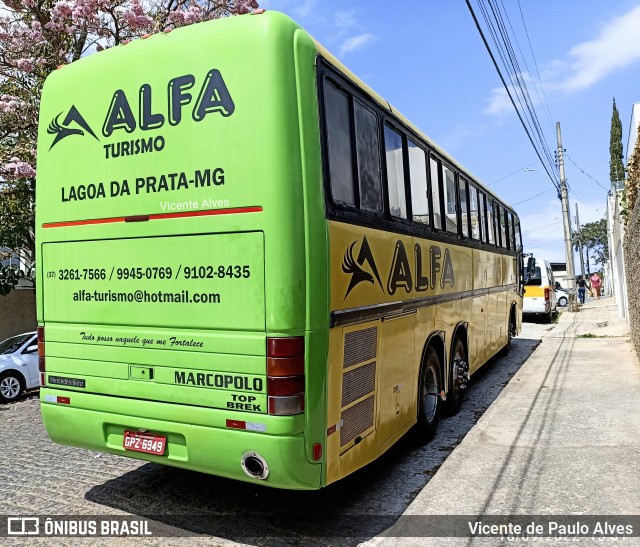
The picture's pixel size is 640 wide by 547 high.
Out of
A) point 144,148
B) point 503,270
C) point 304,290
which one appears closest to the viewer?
point 304,290

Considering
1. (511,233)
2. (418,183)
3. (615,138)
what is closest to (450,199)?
(418,183)

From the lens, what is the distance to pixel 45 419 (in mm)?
4652

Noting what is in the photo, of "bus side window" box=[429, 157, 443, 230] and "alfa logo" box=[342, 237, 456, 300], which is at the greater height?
"bus side window" box=[429, 157, 443, 230]

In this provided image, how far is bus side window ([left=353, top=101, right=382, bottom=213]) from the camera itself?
450 cm

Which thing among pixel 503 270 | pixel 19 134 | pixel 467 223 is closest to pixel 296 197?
pixel 467 223

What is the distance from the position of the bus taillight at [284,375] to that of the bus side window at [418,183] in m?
2.57

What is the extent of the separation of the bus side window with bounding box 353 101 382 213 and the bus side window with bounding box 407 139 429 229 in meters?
0.97

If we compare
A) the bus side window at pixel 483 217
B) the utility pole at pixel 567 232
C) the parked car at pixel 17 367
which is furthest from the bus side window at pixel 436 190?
the utility pole at pixel 567 232

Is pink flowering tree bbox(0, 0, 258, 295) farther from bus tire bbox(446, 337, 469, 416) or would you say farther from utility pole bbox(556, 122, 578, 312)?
utility pole bbox(556, 122, 578, 312)

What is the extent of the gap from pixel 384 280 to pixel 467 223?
3.75 meters

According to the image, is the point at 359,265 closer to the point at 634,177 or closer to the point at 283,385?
the point at 283,385

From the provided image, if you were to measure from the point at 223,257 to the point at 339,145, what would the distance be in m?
1.21

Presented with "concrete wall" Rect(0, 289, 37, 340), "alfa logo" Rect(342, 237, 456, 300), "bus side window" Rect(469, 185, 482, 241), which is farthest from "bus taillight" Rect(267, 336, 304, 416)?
"concrete wall" Rect(0, 289, 37, 340)

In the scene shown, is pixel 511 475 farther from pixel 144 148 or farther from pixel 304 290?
pixel 144 148
